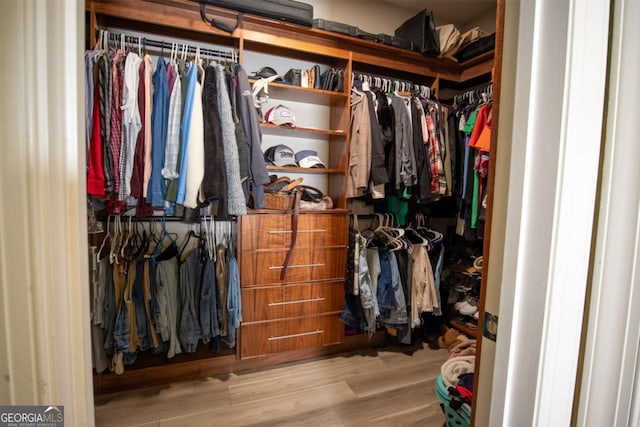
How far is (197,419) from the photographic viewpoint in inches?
56.9

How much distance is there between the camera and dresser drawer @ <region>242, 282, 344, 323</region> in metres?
1.79

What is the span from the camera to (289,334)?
74.8 inches

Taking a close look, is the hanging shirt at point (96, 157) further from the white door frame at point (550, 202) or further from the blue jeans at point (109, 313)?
the white door frame at point (550, 202)

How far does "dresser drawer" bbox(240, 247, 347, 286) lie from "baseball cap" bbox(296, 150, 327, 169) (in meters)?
0.63

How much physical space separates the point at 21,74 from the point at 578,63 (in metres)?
0.76

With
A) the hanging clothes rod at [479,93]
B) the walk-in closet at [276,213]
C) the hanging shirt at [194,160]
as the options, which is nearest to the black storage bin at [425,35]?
the walk-in closet at [276,213]

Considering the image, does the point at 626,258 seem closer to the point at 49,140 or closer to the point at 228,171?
the point at 49,140

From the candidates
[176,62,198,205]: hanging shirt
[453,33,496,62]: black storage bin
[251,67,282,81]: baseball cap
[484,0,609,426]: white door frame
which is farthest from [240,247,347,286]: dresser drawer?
[453,33,496,62]: black storage bin

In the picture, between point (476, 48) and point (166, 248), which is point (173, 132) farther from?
point (476, 48)

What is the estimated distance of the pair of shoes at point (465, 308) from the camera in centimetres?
216

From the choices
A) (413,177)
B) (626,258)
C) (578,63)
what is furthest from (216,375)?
(578,63)

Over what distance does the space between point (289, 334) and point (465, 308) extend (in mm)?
1399

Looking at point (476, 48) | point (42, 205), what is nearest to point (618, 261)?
point (42, 205)

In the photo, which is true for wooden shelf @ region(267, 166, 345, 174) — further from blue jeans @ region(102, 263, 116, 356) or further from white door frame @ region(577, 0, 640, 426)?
white door frame @ region(577, 0, 640, 426)
